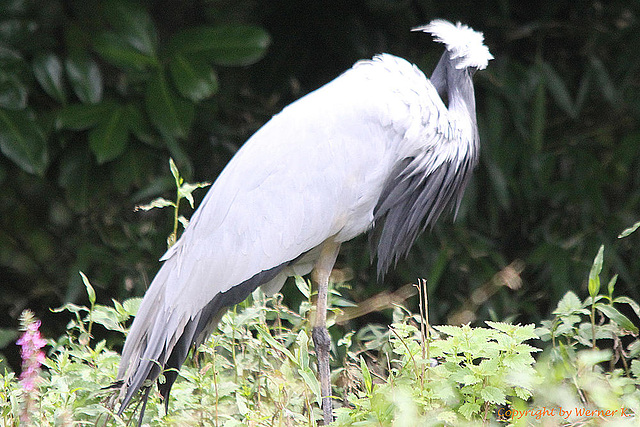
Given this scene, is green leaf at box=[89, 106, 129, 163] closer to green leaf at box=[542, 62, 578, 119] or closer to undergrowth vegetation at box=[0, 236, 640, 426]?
undergrowth vegetation at box=[0, 236, 640, 426]

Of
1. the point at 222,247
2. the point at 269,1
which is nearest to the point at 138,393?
the point at 222,247

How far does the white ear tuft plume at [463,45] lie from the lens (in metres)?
2.39

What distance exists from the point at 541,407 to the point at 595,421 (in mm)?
146

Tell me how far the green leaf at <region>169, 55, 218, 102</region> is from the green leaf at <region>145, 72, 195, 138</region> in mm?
46

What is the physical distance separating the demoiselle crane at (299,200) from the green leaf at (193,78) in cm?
85

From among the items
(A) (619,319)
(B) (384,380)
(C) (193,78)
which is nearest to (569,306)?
(A) (619,319)

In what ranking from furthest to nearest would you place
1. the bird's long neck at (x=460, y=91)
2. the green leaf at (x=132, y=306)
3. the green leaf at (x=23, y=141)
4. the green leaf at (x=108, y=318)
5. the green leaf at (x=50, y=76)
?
the green leaf at (x=50, y=76), the green leaf at (x=23, y=141), the bird's long neck at (x=460, y=91), the green leaf at (x=132, y=306), the green leaf at (x=108, y=318)

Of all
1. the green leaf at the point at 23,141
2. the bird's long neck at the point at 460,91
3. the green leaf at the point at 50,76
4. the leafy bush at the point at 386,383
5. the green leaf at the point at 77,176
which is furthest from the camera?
the green leaf at the point at 77,176

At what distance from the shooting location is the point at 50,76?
10.3ft

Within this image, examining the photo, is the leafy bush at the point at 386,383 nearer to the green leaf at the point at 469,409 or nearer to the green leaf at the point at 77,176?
the green leaf at the point at 469,409

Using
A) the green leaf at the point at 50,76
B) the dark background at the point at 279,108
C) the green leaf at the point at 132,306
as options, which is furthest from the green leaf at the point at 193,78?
the green leaf at the point at 132,306

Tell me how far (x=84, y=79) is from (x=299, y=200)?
142 centimetres

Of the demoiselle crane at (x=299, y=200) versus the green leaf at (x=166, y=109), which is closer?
the demoiselle crane at (x=299, y=200)

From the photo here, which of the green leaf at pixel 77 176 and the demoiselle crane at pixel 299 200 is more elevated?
the demoiselle crane at pixel 299 200
